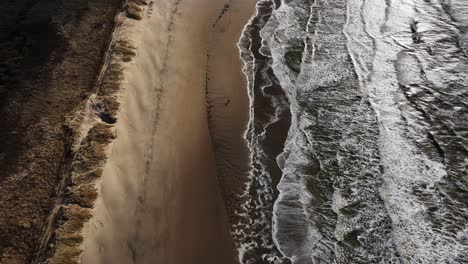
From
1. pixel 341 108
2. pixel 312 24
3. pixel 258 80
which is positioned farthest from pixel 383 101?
pixel 312 24

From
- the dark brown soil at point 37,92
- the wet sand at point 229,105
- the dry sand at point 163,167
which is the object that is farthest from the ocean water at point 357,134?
the dark brown soil at point 37,92

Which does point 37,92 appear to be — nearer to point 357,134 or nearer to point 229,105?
point 229,105

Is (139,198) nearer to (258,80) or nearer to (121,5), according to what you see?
(258,80)

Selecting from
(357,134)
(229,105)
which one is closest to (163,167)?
(229,105)

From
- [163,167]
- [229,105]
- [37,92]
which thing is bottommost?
[163,167]

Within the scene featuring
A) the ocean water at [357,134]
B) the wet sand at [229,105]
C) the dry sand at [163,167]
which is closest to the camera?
the dry sand at [163,167]

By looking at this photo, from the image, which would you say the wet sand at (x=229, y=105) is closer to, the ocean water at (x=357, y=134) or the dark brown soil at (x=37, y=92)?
the ocean water at (x=357, y=134)

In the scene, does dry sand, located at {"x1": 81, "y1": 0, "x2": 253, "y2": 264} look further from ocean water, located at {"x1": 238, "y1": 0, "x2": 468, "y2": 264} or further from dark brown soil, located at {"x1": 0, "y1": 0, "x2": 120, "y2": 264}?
dark brown soil, located at {"x1": 0, "y1": 0, "x2": 120, "y2": 264}
